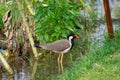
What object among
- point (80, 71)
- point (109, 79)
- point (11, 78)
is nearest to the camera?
point (109, 79)

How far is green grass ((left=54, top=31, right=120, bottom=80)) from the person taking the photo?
7.77m

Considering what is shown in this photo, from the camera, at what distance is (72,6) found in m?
10.9

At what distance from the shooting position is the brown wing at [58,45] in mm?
9805

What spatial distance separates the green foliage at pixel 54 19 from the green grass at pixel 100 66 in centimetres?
143

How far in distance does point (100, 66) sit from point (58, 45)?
1916mm

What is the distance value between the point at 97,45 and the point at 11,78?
2.06 metres

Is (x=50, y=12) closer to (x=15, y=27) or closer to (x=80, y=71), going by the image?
(x=15, y=27)

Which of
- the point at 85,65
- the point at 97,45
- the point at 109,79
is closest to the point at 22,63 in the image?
the point at 97,45

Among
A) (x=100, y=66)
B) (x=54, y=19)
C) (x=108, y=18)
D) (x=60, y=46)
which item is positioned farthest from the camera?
(x=54, y=19)

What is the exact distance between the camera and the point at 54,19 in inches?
412

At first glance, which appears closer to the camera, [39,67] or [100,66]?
[100,66]

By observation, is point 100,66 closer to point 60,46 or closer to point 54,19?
point 60,46

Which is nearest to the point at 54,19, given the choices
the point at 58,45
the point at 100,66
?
the point at 58,45

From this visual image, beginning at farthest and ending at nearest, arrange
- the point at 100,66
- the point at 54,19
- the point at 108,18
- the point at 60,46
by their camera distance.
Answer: the point at 54,19 → the point at 60,46 → the point at 108,18 → the point at 100,66
